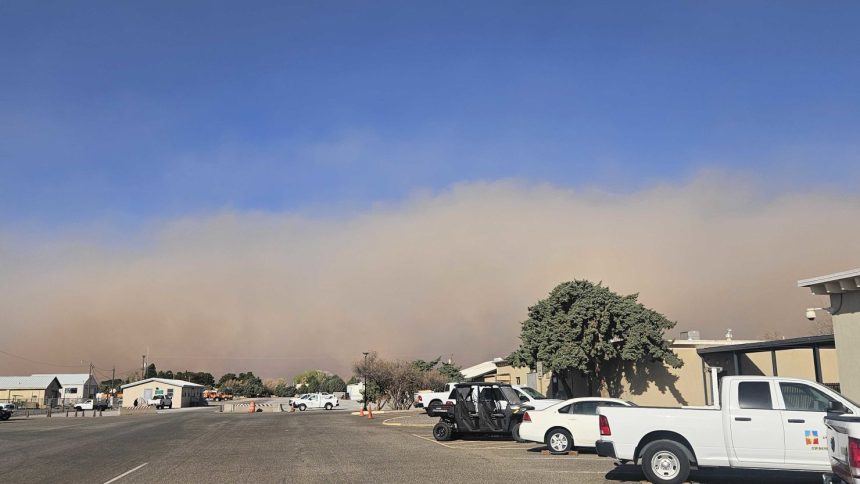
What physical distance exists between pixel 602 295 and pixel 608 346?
8.86 feet

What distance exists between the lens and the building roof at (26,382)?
10794 centimetres

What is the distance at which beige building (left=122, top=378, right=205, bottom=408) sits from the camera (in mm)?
92006

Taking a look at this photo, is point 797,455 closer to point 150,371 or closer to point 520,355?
point 520,355

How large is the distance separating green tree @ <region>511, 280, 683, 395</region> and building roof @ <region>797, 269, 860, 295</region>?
44.8 feet

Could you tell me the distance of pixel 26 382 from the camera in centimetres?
11069

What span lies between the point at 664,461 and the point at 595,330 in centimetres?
2104

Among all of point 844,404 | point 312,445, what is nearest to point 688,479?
point 844,404

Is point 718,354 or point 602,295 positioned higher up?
point 602,295

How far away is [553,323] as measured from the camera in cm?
3462

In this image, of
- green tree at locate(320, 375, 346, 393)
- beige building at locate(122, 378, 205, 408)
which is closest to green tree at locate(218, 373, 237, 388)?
green tree at locate(320, 375, 346, 393)

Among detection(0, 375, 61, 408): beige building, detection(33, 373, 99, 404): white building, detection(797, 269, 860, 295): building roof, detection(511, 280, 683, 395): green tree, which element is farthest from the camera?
detection(33, 373, 99, 404): white building

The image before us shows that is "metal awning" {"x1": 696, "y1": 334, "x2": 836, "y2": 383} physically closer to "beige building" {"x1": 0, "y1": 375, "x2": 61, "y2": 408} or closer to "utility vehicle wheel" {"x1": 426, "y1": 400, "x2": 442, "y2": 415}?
"utility vehicle wheel" {"x1": 426, "y1": 400, "x2": 442, "y2": 415}

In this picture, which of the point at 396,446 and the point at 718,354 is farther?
the point at 718,354

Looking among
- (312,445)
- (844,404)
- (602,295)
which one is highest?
(602,295)
